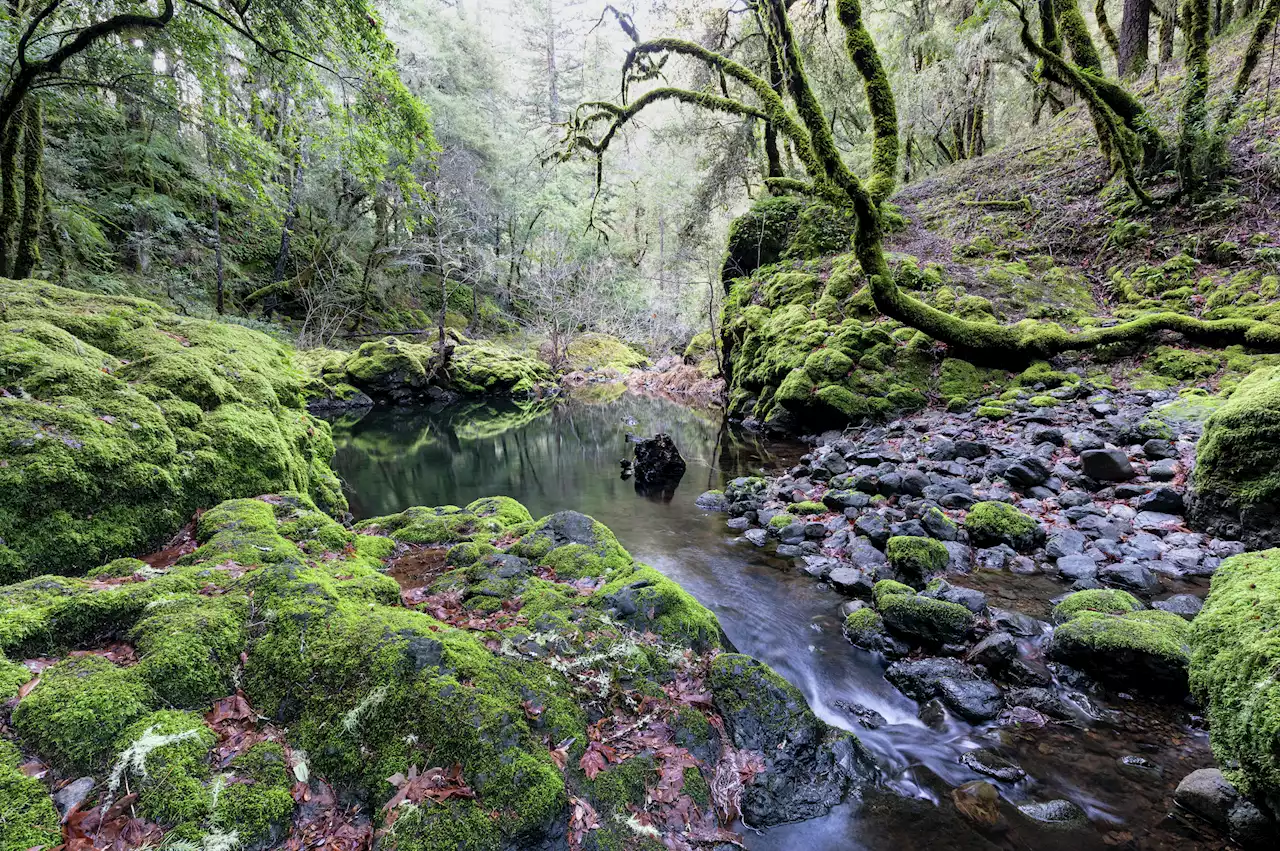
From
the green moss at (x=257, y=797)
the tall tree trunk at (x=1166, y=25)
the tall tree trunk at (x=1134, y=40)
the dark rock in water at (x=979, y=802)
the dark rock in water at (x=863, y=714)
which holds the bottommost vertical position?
the dark rock in water at (x=863, y=714)

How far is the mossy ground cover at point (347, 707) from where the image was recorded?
1.99 metres

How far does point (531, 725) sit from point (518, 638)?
679 mm

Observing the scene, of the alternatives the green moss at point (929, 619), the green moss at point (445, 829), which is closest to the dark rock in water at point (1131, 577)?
the green moss at point (929, 619)

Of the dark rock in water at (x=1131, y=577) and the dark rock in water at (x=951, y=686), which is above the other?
the dark rock in water at (x=1131, y=577)

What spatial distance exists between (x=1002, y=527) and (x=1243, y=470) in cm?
208

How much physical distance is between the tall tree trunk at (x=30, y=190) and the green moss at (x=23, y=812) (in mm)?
10480

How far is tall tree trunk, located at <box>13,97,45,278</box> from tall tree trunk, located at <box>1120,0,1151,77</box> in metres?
24.5

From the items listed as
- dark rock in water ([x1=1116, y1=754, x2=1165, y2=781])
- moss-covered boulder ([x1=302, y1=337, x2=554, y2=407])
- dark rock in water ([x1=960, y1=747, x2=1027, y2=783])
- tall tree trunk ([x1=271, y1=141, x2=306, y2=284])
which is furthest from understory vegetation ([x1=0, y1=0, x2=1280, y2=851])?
tall tree trunk ([x1=271, y1=141, x2=306, y2=284])

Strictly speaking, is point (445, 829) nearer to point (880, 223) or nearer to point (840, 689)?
point (840, 689)

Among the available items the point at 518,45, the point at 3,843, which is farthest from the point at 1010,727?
the point at 518,45

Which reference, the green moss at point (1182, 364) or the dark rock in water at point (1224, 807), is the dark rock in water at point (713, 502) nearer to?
the dark rock in water at point (1224, 807)

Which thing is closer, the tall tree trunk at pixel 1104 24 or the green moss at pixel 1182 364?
the green moss at pixel 1182 364

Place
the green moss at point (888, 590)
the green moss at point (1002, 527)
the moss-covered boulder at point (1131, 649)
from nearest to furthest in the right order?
the moss-covered boulder at point (1131, 649) < the green moss at point (888, 590) < the green moss at point (1002, 527)

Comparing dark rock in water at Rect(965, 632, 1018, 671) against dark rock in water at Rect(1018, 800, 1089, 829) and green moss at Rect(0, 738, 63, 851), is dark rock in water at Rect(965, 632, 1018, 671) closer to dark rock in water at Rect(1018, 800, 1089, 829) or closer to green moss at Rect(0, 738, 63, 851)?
dark rock in water at Rect(1018, 800, 1089, 829)
